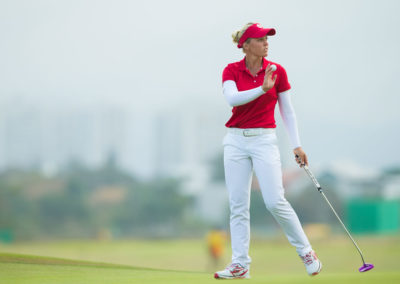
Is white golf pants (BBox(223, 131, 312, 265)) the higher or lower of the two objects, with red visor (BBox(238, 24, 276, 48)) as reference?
lower

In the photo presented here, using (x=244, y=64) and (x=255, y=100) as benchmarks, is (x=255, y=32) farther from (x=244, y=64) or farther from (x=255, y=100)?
(x=255, y=100)

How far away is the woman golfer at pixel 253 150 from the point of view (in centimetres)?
490

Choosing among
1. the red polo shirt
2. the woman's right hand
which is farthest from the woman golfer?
the woman's right hand

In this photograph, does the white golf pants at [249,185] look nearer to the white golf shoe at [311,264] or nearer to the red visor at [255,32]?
the white golf shoe at [311,264]

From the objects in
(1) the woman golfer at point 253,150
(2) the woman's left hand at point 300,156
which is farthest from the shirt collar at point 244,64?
(2) the woman's left hand at point 300,156

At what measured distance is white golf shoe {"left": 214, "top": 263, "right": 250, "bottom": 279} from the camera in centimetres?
491

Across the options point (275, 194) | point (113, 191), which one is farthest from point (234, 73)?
point (113, 191)

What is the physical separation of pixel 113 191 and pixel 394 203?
67.0 ft

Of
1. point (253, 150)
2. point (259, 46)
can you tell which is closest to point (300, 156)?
point (253, 150)

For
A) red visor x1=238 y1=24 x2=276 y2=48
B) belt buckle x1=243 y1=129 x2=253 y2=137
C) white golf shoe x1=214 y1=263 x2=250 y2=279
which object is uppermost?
red visor x1=238 y1=24 x2=276 y2=48

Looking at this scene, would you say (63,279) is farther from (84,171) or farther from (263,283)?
(84,171)

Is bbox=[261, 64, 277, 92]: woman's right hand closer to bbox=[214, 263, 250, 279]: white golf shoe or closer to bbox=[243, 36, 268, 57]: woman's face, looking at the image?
bbox=[243, 36, 268, 57]: woman's face

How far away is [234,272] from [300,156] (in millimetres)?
949

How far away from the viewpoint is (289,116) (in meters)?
5.15
